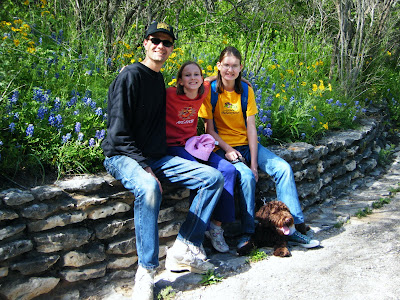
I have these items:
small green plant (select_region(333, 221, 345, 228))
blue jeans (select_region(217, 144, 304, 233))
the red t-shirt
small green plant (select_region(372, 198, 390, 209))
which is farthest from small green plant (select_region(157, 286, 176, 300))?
small green plant (select_region(372, 198, 390, 209))

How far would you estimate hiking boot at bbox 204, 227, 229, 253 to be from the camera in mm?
3553

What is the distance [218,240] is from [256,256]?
323 millimetres

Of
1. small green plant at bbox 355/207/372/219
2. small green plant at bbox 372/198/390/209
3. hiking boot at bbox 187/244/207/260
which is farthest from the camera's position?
small green plant at bbox 372/198/390/209

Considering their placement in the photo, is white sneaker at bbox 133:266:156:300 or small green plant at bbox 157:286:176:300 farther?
small green plant at bbox 157:286:176:300

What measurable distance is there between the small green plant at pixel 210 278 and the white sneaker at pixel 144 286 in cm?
42

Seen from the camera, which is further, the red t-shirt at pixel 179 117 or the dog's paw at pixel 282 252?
the red t-shirt at pixel 179 117

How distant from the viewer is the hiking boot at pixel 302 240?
11.8 feet

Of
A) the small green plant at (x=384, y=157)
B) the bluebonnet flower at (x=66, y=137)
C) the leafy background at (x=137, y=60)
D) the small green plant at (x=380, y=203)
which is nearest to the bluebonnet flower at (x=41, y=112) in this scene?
the leafy background at (x=137, y=60)

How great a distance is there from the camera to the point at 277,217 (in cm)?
348

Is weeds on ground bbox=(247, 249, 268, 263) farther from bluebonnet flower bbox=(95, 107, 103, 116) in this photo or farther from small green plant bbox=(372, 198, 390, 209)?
small green plant bbox=(372, 198, 390, 209)

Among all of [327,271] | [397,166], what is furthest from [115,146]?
[397,166]

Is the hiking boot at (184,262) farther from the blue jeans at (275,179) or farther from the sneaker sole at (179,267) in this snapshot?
the blue jeans at (275,179)

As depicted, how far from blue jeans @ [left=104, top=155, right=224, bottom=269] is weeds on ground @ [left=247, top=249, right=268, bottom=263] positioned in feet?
1.56

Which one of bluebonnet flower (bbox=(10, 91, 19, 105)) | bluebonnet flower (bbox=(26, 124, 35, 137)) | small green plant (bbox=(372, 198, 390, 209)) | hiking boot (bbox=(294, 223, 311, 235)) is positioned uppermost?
bluebonnet flower (bbox=(10, 91, 19, 105))
